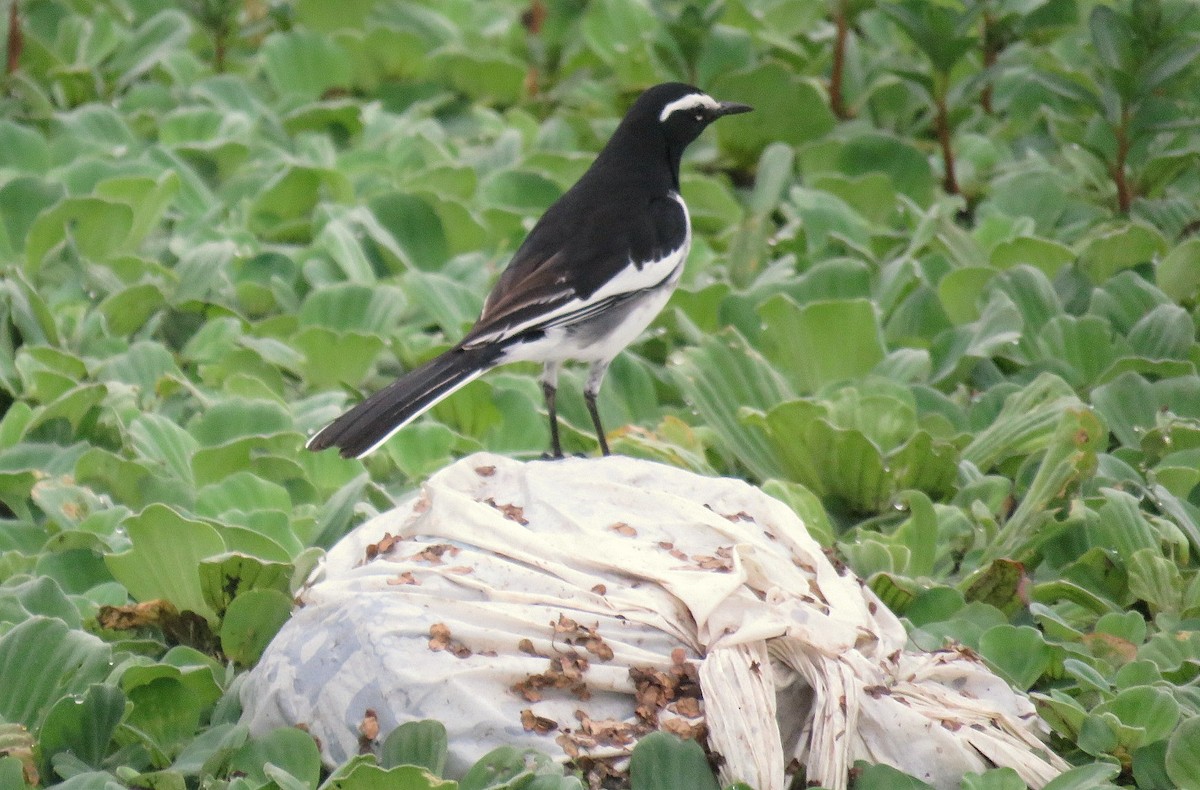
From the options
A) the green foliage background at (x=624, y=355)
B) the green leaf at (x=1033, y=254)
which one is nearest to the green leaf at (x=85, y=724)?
the green foliage background at (x=624, y=355)

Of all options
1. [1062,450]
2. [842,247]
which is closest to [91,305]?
[842,247]

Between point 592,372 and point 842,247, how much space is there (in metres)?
1.48

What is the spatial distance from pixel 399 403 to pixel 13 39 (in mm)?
3578

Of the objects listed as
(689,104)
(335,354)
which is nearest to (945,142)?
(689,104)

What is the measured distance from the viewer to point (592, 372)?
457 cm

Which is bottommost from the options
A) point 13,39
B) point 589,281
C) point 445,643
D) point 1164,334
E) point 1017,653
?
point 1017,653

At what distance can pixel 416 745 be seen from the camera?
292 cm

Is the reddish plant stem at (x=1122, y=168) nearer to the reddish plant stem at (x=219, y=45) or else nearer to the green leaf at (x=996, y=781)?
the green leaf at (x=996, y=781)

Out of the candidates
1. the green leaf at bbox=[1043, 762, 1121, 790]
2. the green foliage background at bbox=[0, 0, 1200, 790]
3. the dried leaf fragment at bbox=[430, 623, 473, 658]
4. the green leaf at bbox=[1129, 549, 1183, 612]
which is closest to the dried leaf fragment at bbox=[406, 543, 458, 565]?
the dried leaf fragment at bbox=[430, 623, 473, 658]

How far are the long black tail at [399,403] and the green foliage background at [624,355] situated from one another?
0.26m

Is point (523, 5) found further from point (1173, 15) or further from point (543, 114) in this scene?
point (1173, 15)

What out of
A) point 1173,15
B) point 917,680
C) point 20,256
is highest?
point 1173,15

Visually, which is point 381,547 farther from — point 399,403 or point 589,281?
point 589,281

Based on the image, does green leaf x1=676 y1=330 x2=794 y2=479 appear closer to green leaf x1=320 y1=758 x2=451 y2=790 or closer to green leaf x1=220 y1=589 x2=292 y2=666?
green leaf x1=220 y1=589 x2=292 y2=666
